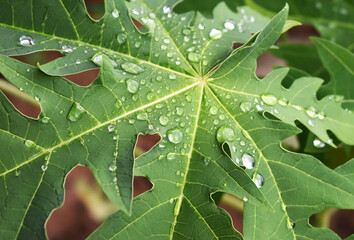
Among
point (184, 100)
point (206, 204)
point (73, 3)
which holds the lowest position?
point (206, 204)

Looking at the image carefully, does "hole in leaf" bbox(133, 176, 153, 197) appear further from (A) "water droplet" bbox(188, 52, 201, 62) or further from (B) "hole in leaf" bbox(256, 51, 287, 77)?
(A) "water droplet" bbox(188, 52, 201, 62)

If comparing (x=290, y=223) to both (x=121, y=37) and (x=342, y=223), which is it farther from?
(x=342, y=223)

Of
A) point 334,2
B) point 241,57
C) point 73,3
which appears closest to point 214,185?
point 241,57

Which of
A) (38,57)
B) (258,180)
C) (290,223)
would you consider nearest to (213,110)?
(258,180)

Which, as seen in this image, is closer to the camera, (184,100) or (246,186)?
(246,186)

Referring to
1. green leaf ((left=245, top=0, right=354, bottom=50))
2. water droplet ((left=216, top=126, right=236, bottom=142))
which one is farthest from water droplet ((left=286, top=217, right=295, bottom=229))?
green leaf ((left=245, top=0, right=354, bottom=50))

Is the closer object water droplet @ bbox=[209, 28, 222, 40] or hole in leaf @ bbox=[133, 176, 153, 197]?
water droplet @ bbox=[209, 28, 222, 40]

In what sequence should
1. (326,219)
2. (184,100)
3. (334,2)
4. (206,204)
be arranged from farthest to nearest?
(334,2)
(326,219)
(184,100)
(206,204)

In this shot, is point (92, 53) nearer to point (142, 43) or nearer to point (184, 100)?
point (142, 43)
